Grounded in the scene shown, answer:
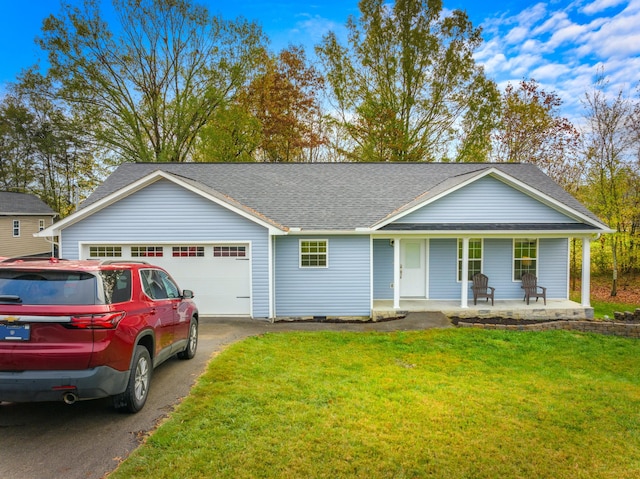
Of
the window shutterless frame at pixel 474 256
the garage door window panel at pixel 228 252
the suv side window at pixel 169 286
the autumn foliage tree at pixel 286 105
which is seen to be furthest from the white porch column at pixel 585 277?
the autumn foliage tree at pixel 286 105

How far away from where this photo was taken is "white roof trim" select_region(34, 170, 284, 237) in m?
10.9

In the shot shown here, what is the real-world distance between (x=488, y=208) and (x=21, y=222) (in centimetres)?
3265

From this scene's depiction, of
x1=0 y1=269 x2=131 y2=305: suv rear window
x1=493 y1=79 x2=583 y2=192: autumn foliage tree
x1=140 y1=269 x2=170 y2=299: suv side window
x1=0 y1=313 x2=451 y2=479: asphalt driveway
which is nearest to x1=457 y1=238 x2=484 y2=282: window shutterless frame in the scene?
x1=0 y1=313 x2=451 y2=479: asphalt driveway

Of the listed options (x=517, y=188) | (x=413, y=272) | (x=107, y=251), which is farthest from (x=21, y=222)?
(x=517, y=188)

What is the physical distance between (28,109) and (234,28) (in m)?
22.5

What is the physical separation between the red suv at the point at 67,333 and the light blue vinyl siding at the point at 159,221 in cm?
679

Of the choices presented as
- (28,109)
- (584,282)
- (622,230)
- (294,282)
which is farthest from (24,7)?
(622,230)

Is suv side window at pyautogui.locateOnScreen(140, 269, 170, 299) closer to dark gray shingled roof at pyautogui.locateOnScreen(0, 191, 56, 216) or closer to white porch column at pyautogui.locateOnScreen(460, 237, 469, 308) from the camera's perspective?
white porch column at pyautogui.locateOnScreen(460, 237, 469, 308)

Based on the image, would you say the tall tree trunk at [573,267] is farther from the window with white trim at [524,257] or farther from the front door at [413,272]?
the front door at [413,272]

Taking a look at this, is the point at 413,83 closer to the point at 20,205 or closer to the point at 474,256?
the point at 474,256

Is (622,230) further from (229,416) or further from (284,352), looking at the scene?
(229,416)

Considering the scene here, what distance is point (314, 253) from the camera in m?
12.4

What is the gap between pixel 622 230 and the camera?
2011cm

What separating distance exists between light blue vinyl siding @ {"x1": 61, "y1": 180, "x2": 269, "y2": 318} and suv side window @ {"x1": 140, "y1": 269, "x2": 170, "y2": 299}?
525cm
